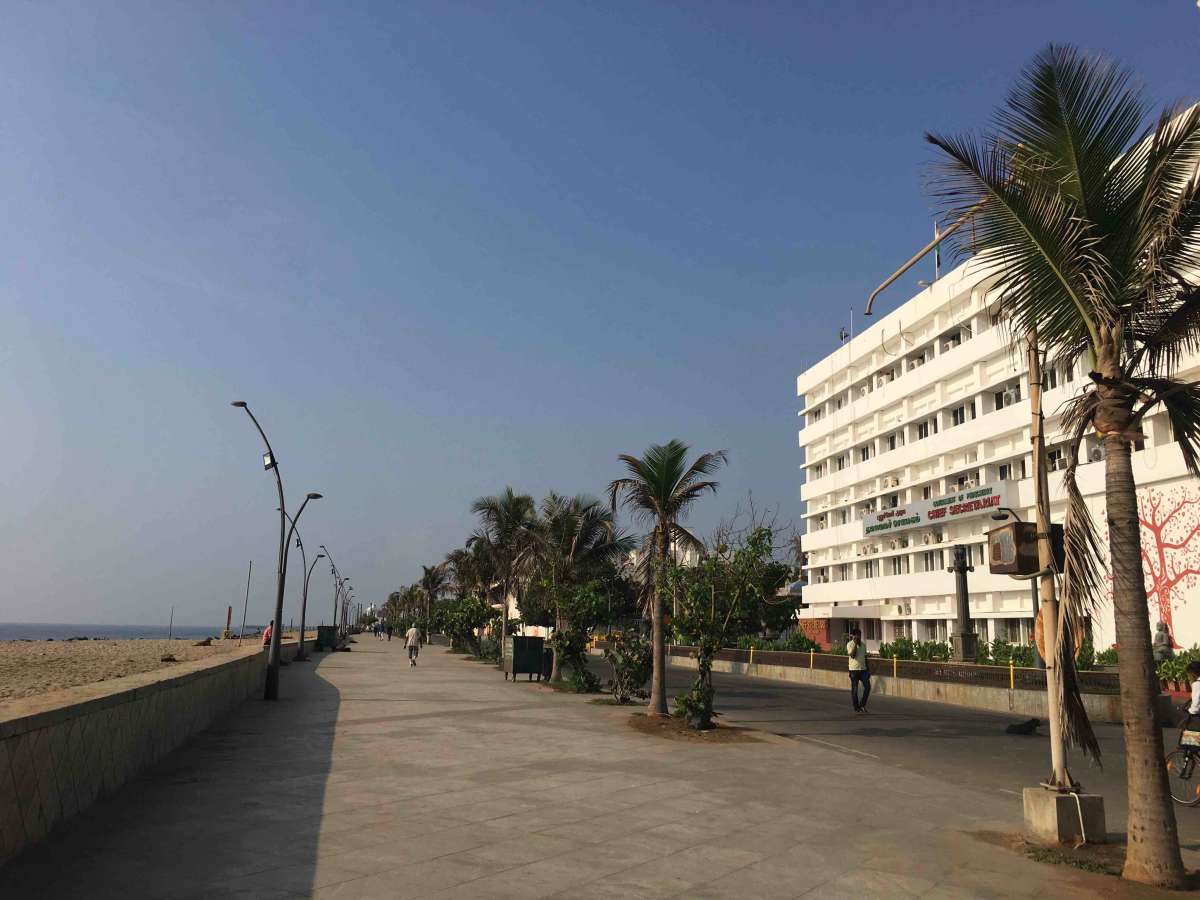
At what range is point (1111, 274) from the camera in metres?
7.25

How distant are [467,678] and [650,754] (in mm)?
17126

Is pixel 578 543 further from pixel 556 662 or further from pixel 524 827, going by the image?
pixel 524 827

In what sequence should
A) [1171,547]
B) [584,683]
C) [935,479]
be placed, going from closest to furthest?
[584,683]
[1171,547]
[935,479]

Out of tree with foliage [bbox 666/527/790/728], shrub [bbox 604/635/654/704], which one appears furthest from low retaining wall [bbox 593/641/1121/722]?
tree with foliage [bbox 666/527/790/728]

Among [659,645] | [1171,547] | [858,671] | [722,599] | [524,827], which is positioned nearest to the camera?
Result: [524,827]

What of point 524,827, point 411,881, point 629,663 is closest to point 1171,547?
point 629,663

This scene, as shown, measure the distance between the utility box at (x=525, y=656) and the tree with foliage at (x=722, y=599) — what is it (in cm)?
1290

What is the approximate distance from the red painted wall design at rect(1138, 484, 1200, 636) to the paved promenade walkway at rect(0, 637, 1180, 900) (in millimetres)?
24197

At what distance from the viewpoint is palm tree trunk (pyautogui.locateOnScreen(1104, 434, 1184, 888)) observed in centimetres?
653

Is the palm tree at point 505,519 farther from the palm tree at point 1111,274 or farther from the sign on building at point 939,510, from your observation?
the palm tree at point 1111,274

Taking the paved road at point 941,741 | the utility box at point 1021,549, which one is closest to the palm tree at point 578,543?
the paved road at point 941,741

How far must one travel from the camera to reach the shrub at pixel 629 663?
68.6ft

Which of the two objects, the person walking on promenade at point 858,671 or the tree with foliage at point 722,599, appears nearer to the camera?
the tree with foliage at point 722,599

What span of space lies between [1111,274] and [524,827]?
22.6 feet
